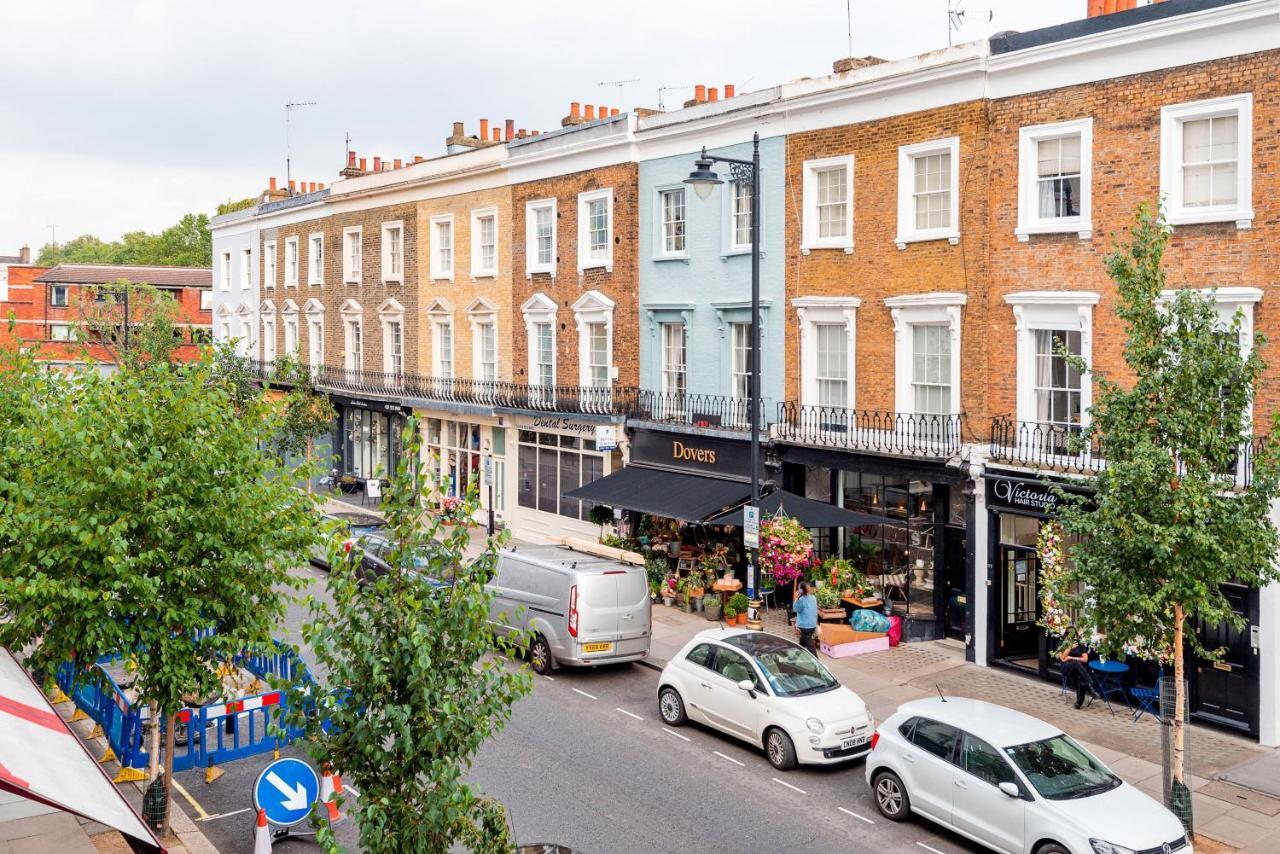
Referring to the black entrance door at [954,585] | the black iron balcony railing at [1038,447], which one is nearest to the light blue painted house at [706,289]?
the black entrance door at [954,585]

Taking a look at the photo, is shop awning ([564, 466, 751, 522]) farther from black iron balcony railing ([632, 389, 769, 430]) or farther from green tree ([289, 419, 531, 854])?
green tree ([289, 419, 531, 854])

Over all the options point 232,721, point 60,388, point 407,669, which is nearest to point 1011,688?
point 232,721

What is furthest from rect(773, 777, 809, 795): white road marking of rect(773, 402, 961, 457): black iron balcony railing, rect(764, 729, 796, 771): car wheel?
rect(773, 402, 961, 457): black iron balcony railing

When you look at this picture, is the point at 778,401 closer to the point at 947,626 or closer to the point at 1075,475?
the point at 947,626

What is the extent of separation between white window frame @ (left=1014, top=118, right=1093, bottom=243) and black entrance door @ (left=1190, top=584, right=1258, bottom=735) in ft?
20.3

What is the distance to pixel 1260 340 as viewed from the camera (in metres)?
12.8

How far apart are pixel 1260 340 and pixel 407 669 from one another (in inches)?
388

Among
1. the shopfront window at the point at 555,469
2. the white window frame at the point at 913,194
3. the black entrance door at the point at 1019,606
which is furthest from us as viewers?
the shopfront window at the point at 555,469

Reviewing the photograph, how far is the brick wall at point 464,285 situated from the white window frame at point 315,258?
7.95m

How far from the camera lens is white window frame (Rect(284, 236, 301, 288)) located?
46.0 meters

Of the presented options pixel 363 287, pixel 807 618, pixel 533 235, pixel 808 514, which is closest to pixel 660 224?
pixel 533 235

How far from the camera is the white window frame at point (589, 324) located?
96.2 ft

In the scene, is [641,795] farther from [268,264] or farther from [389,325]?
[268,264]

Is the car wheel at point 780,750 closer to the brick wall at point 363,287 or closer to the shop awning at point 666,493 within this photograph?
the shop awning at point 666,493
